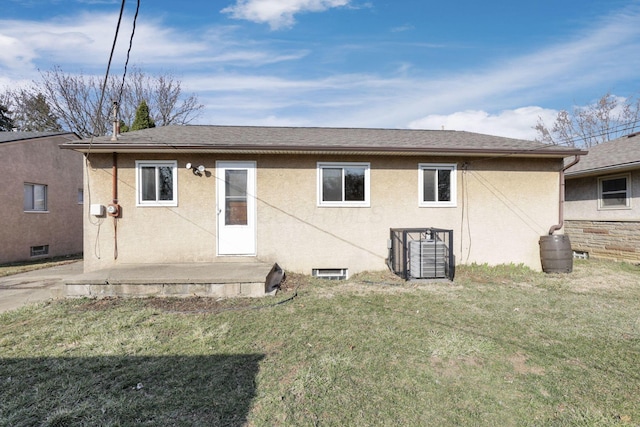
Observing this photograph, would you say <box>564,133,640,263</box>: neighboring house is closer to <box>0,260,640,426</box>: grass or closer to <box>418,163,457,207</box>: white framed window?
<box>0,260,640,426</box>: grass

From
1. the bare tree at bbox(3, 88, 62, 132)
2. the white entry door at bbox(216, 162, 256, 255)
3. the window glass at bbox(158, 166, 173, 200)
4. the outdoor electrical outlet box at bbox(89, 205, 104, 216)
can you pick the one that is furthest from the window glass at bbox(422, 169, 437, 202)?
the bare tree at bbox(3, 88, 62, 132)

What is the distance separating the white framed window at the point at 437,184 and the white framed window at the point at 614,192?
5950mm

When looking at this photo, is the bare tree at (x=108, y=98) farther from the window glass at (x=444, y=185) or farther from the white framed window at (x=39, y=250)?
the window glass at (x=444, y=185)

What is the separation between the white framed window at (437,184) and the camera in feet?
23.0

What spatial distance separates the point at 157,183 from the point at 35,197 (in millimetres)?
7348

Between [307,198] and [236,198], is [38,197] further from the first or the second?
[307,198]

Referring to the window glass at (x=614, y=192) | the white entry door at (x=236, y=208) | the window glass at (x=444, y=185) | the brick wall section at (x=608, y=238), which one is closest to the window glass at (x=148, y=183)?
the white entry door at (x=236, y=208)

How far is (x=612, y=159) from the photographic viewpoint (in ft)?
30.0

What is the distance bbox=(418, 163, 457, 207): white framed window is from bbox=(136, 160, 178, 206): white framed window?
5.46m

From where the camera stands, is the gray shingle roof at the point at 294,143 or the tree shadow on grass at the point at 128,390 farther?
the gray shingle roof at the point at 294,143

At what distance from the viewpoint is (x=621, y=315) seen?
14.2ft

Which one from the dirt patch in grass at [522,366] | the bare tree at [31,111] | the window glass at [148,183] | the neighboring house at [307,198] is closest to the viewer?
the dirt patch in grass at [522,366]

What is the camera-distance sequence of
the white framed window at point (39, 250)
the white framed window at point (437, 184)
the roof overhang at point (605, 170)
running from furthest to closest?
the white framed window at point (39, 250)
the roof overhang at point (605, 170)
the white framed window at point (437, 184)

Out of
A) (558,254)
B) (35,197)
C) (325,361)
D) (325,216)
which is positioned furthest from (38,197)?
(558,254)
